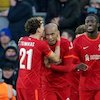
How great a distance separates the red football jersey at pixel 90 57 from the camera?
12047 millimetres

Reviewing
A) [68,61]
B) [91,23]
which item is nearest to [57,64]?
[68,61]

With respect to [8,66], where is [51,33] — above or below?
above

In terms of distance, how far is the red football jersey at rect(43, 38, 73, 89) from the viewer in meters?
12.4

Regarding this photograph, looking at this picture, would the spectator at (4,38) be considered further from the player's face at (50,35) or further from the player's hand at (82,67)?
the player's hand at (82,67)

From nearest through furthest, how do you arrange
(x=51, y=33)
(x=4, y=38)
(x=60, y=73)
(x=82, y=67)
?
(x=82, y=67) → (x=51, y=33) → (x=60, y=73) → (x=4, y=38)

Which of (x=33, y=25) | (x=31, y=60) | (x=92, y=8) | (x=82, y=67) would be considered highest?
(x=92, y=8)

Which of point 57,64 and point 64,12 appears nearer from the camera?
point 57,64

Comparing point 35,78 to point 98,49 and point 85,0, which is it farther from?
point 85,0

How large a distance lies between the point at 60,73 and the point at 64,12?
4.28 m

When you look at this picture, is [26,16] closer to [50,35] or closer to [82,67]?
[50,35]

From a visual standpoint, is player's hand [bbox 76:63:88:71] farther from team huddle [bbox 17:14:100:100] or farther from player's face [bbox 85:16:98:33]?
player's face [bbox 85:16:98:33]

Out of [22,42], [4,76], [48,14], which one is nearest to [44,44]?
[22,42]

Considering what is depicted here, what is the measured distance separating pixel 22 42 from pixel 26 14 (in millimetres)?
5434

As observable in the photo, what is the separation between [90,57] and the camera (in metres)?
12.1
